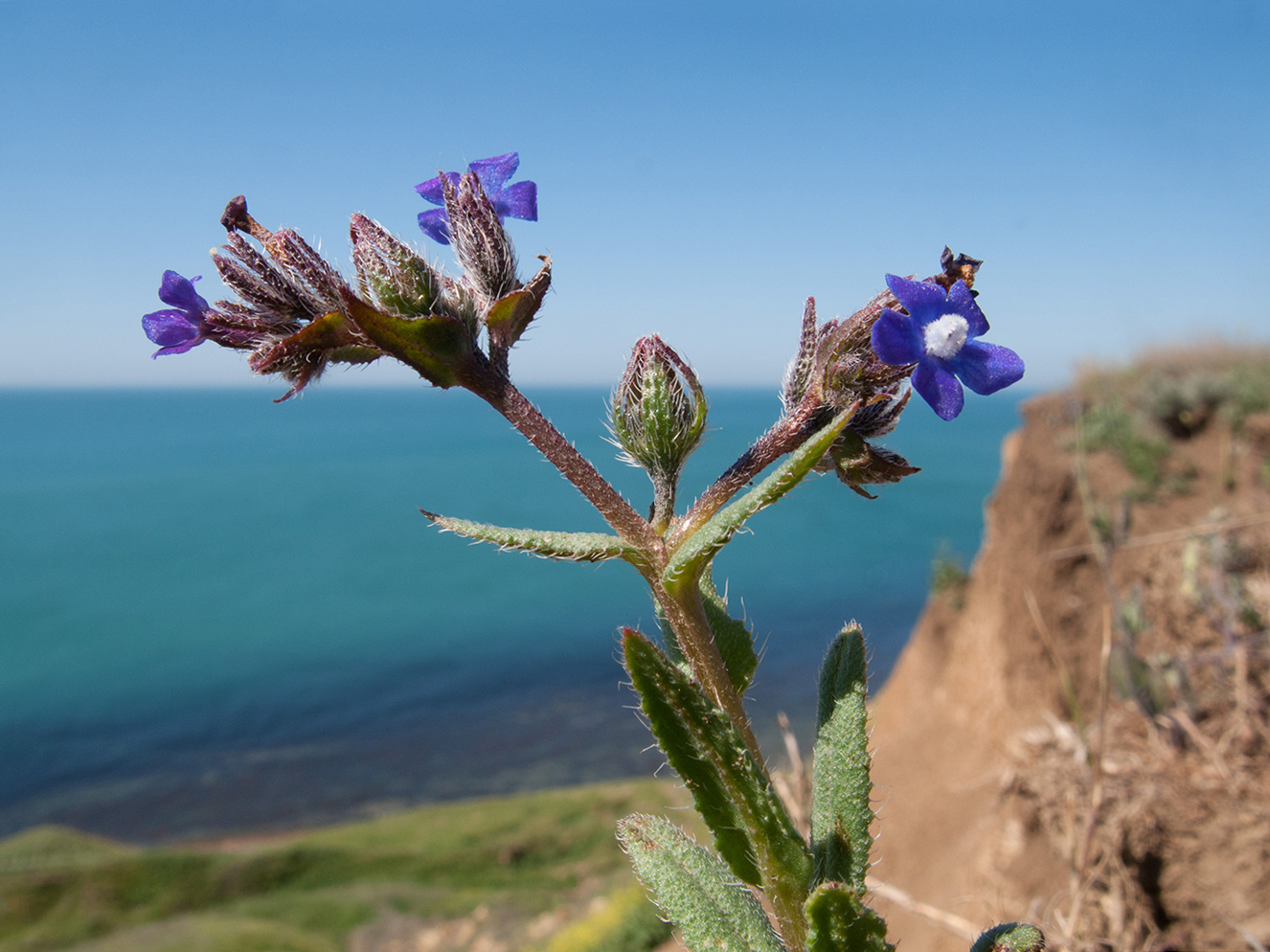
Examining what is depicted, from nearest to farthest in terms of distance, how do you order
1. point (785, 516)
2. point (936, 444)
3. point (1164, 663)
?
point (1164, 663) < point (785, 516) < point (936, 444)

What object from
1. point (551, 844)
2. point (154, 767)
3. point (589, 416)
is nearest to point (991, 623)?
point (551, 844)

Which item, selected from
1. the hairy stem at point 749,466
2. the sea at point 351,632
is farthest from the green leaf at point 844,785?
the hairy stem at point 749,466

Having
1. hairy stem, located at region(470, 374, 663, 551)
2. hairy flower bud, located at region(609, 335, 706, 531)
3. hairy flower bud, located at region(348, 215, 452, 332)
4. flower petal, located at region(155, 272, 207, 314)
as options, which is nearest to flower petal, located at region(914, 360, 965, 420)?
hairy flower bud, located at region(609, 335, 706, 531)

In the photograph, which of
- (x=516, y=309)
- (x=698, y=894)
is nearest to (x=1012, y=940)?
(x=698, y=894)

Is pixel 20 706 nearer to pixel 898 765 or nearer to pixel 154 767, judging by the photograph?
pixel 154 767

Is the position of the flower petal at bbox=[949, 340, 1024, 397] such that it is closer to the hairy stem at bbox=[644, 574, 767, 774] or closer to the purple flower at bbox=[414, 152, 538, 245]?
the hairy stem at bbox=[644, 574, 767, 774]

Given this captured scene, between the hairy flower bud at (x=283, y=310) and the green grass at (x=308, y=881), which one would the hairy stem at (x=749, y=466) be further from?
the green grass at (x=308, y=881)
